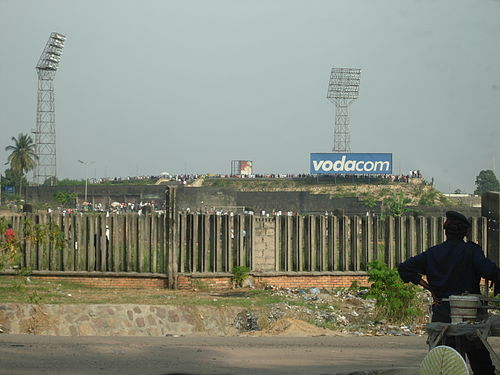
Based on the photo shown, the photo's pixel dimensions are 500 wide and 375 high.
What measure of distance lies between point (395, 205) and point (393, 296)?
59.2m

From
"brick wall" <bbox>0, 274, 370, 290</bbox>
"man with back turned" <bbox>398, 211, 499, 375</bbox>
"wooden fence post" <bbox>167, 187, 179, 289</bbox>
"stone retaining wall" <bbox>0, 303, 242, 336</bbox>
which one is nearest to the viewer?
"man with back turned" <bbox>398, 211, 499, 375</bbox>

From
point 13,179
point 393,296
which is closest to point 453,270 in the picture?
point 393,296

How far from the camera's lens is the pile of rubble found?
14.5 m

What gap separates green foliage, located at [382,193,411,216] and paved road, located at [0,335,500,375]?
46.5 meters

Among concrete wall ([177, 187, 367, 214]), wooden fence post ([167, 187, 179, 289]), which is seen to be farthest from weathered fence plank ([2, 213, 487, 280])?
concrete wall ([177, 187, 367, 214])

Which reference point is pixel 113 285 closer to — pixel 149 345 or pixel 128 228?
pixel 128 228

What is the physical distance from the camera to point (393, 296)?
1496 cm

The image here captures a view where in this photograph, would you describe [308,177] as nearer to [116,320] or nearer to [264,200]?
[264,200]

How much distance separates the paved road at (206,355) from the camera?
881cm

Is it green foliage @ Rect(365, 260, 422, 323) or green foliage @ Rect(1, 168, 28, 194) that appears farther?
green foliage @ Rect(1, 168, 28, 194)

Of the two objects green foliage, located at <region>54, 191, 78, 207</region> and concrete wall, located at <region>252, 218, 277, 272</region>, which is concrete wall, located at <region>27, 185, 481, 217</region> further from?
concrete wall, located at <region>252, 218, 277, 272</region>

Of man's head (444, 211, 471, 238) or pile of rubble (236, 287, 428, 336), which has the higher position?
man's head (444, 211, 471, 238)

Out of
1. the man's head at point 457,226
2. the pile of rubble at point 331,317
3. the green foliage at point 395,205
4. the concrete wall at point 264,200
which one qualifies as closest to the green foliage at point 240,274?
the pile of rubble at point 331,317

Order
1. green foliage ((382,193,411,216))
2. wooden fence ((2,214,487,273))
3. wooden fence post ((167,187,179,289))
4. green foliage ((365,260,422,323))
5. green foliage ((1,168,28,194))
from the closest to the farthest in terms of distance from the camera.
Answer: green foliage ((365,260,422,323)) → wooden fence post ((167,187,179,289)) → wooden fence ((2,214,487,273)) → green foliage ((382,193,411,216)) → green foliage ((1,168,28,194))
